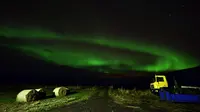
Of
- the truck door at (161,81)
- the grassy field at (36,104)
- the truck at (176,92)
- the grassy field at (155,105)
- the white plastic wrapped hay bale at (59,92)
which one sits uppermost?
the truck door at (161,81)

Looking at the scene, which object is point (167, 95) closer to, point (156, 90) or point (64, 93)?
point (156, 90)

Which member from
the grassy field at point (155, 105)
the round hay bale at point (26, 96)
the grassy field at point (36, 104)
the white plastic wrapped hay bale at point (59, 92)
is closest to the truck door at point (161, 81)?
the grassy field at point (155, 105)

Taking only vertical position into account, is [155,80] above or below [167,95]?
above

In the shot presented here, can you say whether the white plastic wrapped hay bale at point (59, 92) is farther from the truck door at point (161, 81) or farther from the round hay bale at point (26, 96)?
the truck door at point (161, 81)

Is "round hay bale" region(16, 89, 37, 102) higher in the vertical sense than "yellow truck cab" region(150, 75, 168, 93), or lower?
lower

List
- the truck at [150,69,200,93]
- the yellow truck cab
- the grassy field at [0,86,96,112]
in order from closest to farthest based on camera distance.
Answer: the grassy field at [0,86,96,112]
the yellow truck cab
the truck at [150,69,200,93]

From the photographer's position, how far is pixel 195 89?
20.7 metres

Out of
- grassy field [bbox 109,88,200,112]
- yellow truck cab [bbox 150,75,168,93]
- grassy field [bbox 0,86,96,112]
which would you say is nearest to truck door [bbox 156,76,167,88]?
yellow truck cab [bbox 150,75,168,93]

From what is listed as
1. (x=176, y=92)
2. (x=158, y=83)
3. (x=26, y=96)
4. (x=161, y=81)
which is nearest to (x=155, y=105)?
(x=176, y=92)

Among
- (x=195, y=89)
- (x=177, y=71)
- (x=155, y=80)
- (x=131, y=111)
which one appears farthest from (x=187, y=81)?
(x=131, y=111)

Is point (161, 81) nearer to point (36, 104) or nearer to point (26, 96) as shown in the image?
point (36, 104)

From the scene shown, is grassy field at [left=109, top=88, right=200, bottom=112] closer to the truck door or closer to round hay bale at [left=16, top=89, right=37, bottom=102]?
the truck door

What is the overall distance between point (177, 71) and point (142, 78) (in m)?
47.0

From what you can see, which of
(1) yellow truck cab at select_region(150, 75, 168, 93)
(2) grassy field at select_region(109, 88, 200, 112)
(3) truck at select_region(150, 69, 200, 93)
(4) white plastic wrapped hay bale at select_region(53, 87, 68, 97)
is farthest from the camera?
(4) white plastic wrapped hay bale at select_region(53, 87, 68, 97)
